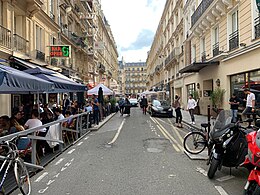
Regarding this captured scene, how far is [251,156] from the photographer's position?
154 inches

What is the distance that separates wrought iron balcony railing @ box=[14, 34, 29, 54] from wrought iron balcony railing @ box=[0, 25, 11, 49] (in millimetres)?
904

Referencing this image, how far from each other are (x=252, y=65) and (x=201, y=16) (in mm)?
8107

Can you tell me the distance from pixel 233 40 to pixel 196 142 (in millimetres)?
10012

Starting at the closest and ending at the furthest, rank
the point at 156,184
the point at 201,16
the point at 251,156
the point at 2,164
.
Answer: the point at 251,156 → the point at 2,164 → the point at 156,184 → the point at 201,16

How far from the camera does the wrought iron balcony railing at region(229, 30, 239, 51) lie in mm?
15125

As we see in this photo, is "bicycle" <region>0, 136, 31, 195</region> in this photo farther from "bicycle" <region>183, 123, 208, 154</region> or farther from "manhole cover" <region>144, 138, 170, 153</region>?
"bicycle" <region>183, 123, 208, 154</region>

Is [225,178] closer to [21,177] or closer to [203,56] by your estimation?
[21,177]

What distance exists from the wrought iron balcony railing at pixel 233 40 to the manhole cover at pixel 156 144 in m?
8.23

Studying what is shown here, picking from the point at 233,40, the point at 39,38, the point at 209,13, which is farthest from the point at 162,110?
the point at 39,38

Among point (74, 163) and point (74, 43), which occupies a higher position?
point (74, 43)

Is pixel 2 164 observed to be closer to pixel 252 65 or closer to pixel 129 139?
pixel 129 139

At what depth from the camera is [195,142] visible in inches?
306

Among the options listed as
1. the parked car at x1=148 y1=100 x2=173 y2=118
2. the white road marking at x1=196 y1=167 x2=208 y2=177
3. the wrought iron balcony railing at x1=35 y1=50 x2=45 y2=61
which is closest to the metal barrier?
the white road marking at x1=196 y1=167 x2=208 y2=177

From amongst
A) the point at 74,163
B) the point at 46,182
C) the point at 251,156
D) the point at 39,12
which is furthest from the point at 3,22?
the point at 251,156
